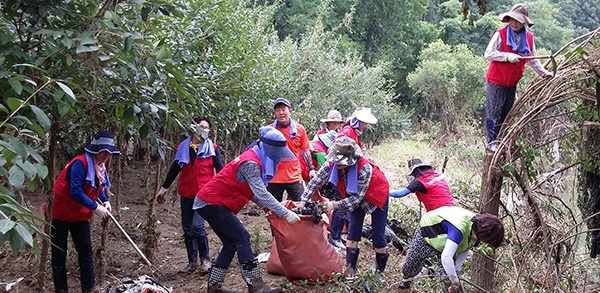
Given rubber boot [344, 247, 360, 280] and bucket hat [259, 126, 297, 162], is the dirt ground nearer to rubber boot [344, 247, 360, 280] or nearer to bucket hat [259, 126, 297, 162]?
rubber boot [344, 247, 360, 280]

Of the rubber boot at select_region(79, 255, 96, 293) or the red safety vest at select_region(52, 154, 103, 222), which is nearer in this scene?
the red safety vest at select_region(52, 154, 103, 222)

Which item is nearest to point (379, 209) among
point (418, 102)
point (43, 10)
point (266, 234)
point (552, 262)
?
point (552, 262)

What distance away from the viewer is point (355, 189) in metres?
5.18

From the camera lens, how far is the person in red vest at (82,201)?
4.74 meters

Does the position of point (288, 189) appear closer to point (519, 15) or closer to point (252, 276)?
point (252, 276)

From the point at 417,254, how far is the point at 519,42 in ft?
6.89

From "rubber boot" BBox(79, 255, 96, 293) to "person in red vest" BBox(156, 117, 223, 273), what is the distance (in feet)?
3.49

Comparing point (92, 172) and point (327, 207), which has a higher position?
point (92, 172)

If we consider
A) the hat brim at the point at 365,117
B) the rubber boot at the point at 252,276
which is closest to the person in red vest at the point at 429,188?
the hat brim at the point at 365,117

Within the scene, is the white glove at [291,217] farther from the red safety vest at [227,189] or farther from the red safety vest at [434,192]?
the red safety vest at [434,192]

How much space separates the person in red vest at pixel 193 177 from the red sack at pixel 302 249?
0.95 meters

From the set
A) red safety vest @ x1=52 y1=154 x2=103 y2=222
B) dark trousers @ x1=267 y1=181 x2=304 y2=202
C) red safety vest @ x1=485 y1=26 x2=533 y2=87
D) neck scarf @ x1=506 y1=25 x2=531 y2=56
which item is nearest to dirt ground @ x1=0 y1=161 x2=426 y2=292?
red safety vest @ x1=52 y1=154 x2=103 y2=222

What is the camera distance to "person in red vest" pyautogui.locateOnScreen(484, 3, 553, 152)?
5285 millimetres

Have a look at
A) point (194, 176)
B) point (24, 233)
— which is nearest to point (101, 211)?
point (194, 176)
